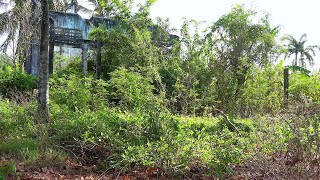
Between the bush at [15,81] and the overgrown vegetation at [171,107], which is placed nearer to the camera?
the overgrown vegetation at [171,107]

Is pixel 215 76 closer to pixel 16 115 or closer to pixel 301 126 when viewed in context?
pixel 16 115

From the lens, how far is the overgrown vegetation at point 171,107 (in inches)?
178

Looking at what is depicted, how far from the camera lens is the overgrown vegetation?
452cm

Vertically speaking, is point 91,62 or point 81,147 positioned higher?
point 91,62

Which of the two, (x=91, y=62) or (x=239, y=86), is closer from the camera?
(x=239, y=86)

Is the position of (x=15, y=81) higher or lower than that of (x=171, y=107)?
→ higher

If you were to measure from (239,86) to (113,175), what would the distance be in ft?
26.7

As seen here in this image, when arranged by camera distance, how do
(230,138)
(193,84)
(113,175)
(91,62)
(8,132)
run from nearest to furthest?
(113,175)
(230,138)
(8,132)
(193,84)
(91,62)

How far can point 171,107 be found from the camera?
10.1 m

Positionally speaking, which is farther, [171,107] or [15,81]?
[15,81]

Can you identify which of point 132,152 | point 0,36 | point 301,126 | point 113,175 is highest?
point 0,36

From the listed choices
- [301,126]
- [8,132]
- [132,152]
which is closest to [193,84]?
[8,132]

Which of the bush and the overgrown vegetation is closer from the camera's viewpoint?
the overgrown vegetation

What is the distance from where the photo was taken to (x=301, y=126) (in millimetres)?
3734
